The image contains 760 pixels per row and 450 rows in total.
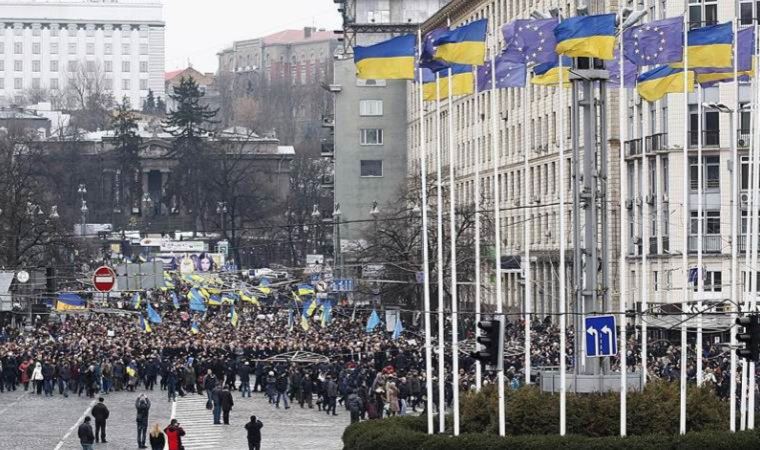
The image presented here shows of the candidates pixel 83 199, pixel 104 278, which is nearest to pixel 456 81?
pixel 104 278

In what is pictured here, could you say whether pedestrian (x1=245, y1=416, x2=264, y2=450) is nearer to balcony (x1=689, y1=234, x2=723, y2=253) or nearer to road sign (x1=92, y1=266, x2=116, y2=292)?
road sign (x1=92, y1=266, x2=116, y2=292)

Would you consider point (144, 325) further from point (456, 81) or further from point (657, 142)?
point (456, 81)

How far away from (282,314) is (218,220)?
83296 millimetres

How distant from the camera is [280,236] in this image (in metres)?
160

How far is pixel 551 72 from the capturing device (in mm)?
41750

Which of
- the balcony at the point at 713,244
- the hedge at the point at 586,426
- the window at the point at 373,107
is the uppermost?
the window at the point at 373,107

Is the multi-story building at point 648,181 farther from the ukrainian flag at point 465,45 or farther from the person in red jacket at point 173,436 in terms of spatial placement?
the ukrainian flag at point 465,45

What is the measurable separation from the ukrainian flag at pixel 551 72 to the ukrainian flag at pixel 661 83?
1.39 metres

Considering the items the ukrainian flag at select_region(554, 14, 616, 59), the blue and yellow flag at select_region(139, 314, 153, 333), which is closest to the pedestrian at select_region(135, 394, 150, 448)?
the ukrainian flag at select_region(554, 14, 616, 59)

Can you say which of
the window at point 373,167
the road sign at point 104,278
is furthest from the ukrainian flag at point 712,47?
the window at point 373,167

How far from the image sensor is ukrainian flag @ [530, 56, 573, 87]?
40688mm

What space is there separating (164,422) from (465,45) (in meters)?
20.6

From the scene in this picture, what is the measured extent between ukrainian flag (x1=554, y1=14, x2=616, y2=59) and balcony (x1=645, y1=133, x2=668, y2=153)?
40498 mm

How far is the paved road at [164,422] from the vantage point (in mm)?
51844
